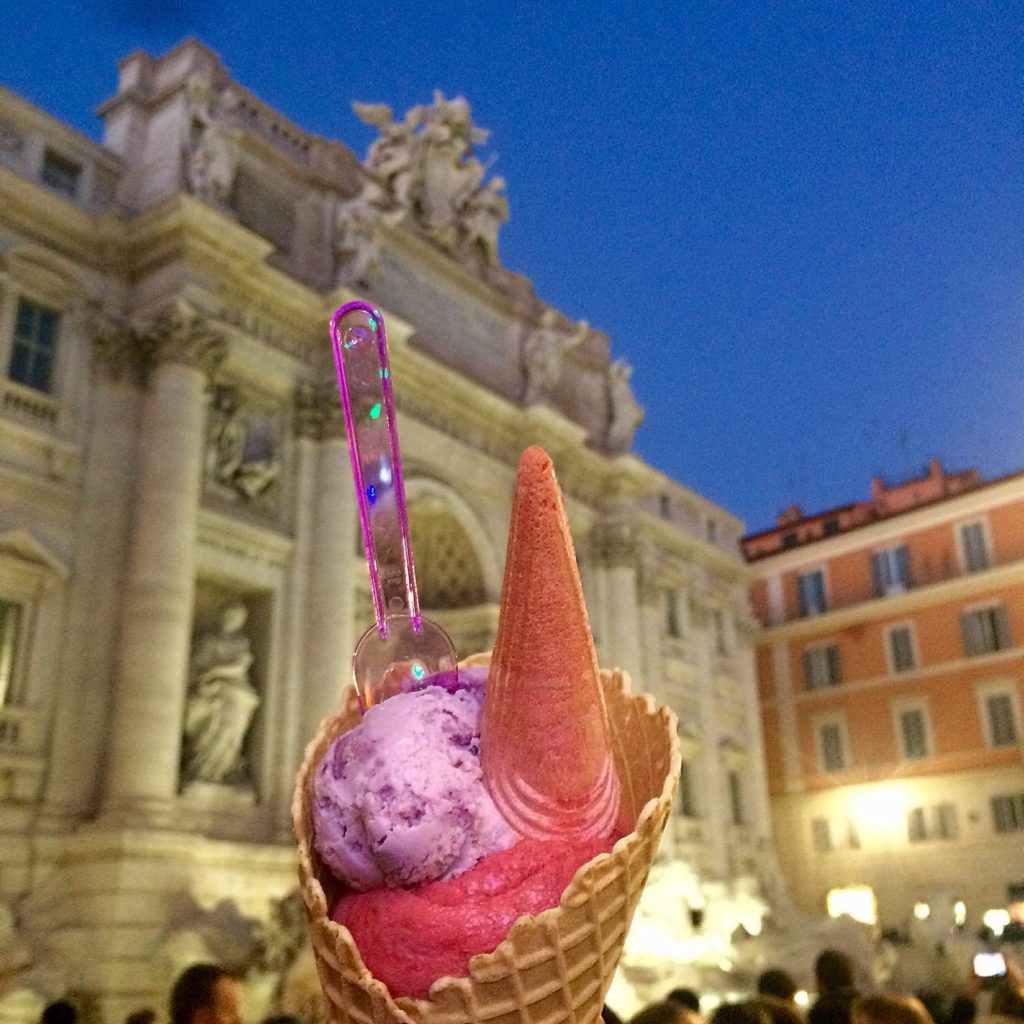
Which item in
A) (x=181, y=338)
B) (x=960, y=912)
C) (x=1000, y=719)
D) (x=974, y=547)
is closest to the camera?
(x=181, y=338)

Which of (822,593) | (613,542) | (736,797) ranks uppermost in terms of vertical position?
(822,593)

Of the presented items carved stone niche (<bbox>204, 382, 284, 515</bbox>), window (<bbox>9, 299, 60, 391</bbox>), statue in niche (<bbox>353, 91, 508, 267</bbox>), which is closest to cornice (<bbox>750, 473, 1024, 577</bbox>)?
statue in niche (<bbox>353, 91, 508, 267</bbox>)

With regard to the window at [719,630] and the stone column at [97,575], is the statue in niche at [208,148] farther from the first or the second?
the window at [719,630]

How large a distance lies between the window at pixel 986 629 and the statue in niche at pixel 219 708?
19.9 meters

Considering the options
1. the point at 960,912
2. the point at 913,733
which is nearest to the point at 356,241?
the point at 913,733

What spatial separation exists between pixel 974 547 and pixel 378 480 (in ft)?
93.8

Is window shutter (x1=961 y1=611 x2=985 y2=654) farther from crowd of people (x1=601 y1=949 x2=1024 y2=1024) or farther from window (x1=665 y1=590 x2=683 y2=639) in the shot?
crowd of people (x1=601 y1=949 x2=1024 y2=1024)

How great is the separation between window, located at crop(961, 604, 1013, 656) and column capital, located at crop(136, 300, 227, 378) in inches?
823

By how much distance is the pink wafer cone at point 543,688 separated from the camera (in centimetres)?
203

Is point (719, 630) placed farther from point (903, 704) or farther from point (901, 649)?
point (903, 704)

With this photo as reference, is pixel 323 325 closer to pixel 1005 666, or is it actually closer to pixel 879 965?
pixel 879 965

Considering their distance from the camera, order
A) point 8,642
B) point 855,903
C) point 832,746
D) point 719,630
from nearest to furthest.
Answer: point 8,642, point 719,630, point 855,903, point 832,746

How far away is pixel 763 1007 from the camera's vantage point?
14.9ft

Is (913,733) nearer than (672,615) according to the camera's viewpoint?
No
